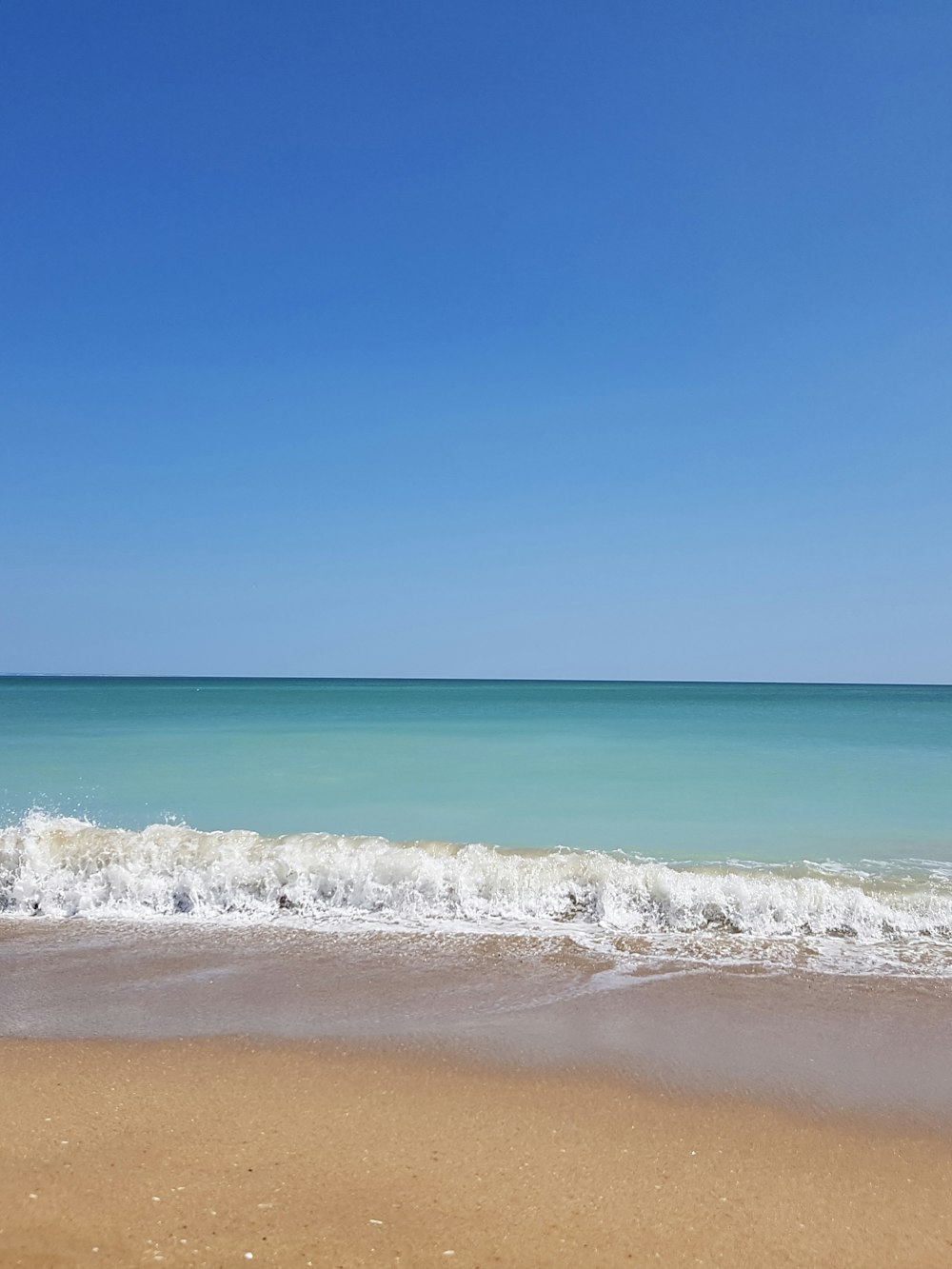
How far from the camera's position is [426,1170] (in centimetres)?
371

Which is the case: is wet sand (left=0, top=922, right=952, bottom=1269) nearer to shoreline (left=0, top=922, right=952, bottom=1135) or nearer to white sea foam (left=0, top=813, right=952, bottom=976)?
shoreline (left=0, top=922, right=952, bottom=1135)

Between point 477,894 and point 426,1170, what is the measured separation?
460 cm

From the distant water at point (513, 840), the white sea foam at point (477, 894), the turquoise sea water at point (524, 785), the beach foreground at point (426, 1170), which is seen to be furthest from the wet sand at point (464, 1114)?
the turquoise sea water at point (524, 785)

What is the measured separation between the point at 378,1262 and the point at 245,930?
189 inches

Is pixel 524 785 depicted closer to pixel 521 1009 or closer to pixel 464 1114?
pixel 521 1009

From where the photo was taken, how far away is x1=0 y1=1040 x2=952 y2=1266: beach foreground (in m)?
3.19

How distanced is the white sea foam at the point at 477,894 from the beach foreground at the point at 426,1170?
2.81m

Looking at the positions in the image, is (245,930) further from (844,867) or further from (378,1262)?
(844,867)

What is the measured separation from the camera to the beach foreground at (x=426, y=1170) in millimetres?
3191

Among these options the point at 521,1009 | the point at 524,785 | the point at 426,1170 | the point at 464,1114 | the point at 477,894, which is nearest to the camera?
the point at 426,1170

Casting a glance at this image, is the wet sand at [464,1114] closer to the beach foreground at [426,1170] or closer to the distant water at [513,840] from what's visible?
the beach foreground at [426,1170]

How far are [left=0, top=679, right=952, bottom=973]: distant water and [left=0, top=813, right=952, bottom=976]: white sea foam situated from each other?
2 centimetres

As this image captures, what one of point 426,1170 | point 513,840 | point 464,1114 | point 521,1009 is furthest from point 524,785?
point 426,1170

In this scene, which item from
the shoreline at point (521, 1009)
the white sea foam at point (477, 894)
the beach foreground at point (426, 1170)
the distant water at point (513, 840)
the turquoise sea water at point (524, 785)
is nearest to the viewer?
the beach foreground at point (426, 1170)
